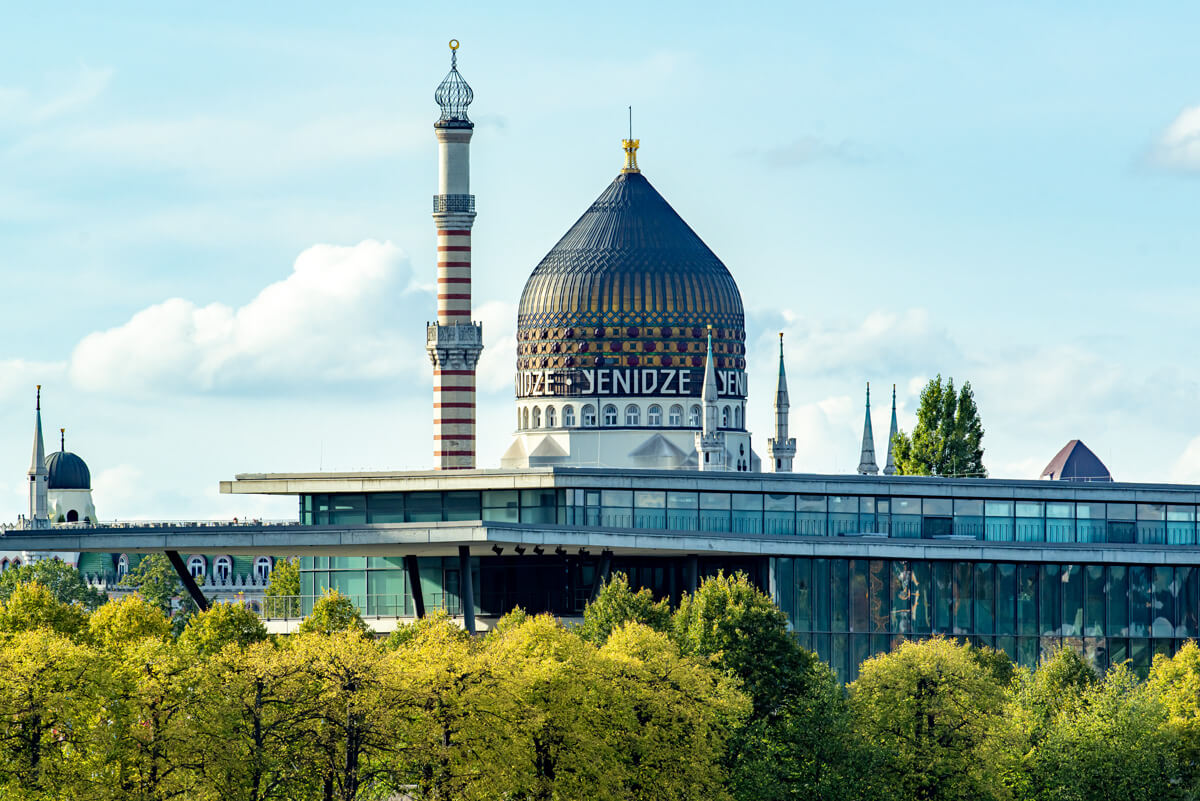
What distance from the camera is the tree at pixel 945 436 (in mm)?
148000

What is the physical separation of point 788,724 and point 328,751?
1696 cm

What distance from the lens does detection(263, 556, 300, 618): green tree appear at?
364 ft

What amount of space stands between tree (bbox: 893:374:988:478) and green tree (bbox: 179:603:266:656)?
57.8m

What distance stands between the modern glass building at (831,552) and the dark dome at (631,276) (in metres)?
69.4

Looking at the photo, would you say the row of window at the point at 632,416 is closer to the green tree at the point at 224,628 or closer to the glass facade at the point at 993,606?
the glass facade at the point at 993,606

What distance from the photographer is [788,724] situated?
80.6 metres

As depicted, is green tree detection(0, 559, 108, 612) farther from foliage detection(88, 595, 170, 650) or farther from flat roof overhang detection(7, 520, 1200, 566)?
foliage detection(88, 595, 170, 650)

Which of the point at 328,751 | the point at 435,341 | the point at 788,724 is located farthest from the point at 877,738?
the point at 435,341

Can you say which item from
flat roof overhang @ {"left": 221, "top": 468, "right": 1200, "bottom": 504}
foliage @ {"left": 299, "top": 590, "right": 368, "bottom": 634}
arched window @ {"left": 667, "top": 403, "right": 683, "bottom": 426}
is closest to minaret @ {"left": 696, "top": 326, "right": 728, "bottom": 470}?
arched window @ {"left": 667, "top": 403, "right": 683, "bottom": 426}

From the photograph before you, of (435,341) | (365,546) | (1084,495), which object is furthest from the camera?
(435,341)

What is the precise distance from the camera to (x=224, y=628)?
96562 mm

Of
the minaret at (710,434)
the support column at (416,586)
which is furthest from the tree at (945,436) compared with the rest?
the support column at (416,586)

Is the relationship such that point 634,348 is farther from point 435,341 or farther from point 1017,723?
point 1017,723

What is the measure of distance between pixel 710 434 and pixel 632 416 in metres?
7.57
